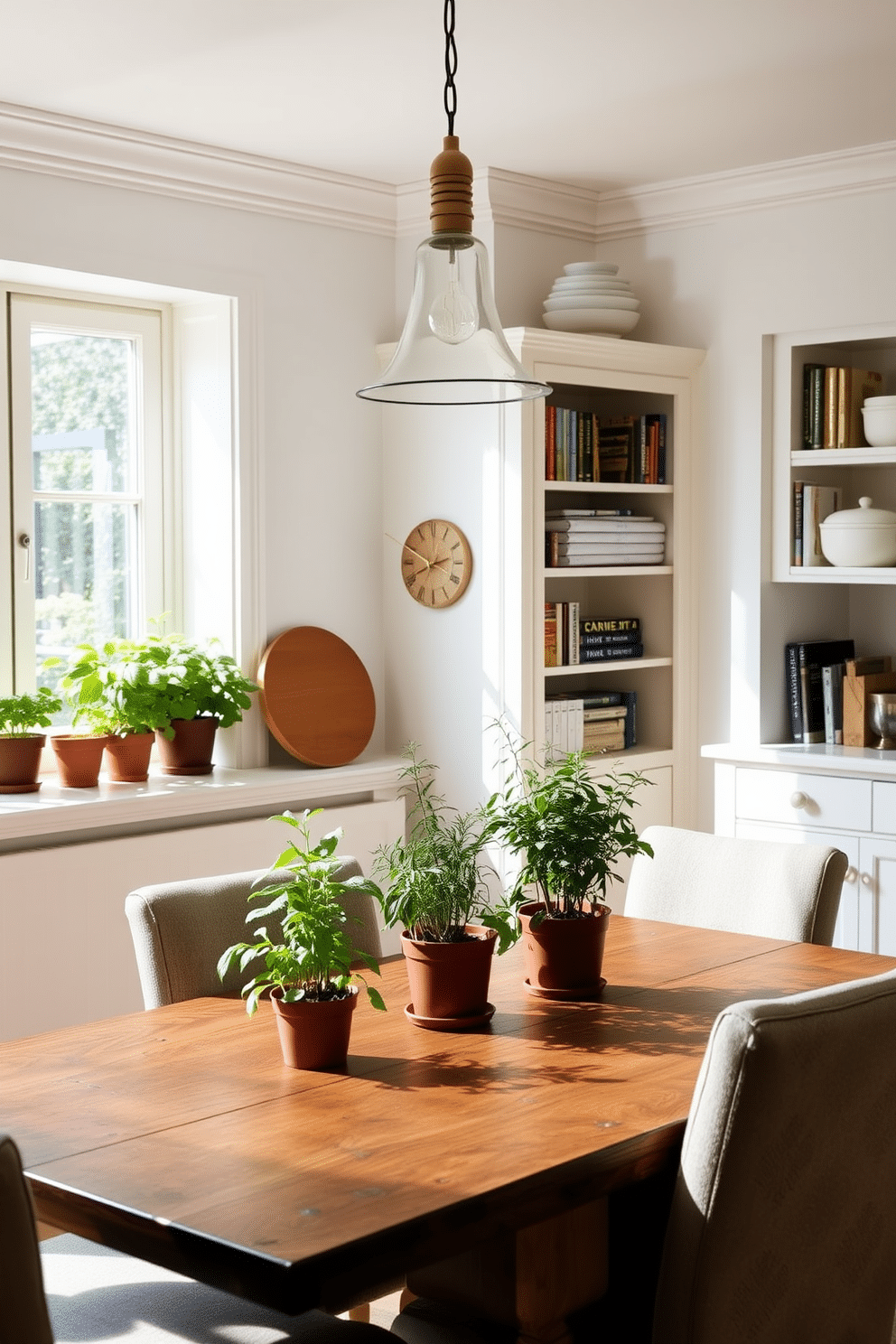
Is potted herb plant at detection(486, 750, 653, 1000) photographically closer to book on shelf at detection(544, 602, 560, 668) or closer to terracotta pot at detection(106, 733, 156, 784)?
terracotta pot at detection(106, 733, 156, 784)

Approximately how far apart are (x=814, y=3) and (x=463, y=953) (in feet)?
6.78

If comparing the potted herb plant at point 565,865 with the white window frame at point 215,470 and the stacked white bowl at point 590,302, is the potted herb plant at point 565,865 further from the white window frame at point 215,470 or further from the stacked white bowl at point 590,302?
the stacked white bowl at point 590,302

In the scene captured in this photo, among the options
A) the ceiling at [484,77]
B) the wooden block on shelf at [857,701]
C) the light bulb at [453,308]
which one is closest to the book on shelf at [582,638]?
the wooden block on shelf at [857,701]

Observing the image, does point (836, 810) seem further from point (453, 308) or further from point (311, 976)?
point (311, 976)

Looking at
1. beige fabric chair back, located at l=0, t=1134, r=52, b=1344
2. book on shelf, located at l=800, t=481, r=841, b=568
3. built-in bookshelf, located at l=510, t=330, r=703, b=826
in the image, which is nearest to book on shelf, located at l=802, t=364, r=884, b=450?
book on shelf, located at l=800, t=481, r=841, b=568

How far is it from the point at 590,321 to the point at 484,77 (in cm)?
100

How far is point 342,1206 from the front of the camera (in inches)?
58.3

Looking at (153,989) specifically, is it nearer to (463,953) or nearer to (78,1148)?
(463,953)

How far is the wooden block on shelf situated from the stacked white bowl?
1192mm

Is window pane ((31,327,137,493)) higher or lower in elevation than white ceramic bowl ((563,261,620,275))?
lower

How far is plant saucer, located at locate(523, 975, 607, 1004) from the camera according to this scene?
7.40 feet

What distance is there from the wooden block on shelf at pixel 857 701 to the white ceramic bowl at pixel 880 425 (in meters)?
0.63

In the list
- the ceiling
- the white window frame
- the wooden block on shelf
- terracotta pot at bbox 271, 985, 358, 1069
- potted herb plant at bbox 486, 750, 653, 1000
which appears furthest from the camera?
the wooden block on shelf

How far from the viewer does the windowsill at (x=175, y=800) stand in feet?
12.0
